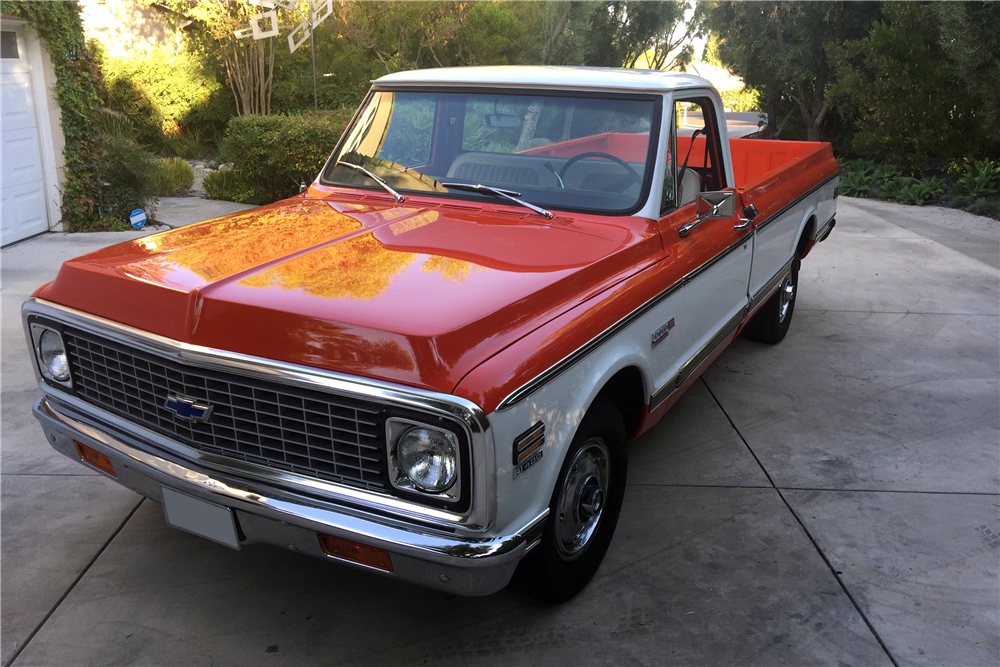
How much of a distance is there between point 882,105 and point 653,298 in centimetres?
1135

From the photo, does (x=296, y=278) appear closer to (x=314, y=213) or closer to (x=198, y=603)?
(x=314, y=213)

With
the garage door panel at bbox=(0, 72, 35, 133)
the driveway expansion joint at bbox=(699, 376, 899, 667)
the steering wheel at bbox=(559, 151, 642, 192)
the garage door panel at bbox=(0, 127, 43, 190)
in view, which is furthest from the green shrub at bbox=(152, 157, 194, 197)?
the driveway expansion joint at bbox=(699, 376, 899, 667)

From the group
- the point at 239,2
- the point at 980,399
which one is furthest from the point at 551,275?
the point at 239,2

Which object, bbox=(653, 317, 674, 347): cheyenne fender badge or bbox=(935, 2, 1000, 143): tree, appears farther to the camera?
bbox=(935, 2, 1000, 143): tree

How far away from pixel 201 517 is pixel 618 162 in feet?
7.23

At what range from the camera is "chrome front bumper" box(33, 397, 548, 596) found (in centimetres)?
225

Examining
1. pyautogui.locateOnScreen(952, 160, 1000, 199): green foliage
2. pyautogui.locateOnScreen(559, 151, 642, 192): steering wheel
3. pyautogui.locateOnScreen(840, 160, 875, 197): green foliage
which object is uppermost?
pyautogui.locateOnScreen(559, 151, 642, 192): steering wheel

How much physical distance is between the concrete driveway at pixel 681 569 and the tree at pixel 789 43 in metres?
11.4

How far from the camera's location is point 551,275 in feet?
9.07

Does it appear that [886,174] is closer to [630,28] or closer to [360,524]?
[630,28]

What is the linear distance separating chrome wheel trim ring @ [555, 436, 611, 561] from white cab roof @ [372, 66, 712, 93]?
165 centimetres

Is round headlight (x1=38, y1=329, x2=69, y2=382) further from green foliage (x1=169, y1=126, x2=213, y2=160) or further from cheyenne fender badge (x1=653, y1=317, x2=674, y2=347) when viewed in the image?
green foliage (x1=169, y1=126, x2=213, y2=160)

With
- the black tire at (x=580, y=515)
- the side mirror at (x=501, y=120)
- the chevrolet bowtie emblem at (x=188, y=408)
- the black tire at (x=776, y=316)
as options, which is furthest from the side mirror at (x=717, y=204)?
the chevrolet bowtie emblem at (x=188, y=408)

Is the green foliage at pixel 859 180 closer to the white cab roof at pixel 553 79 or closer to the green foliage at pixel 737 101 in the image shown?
the white cab roof at pixel 553 79
